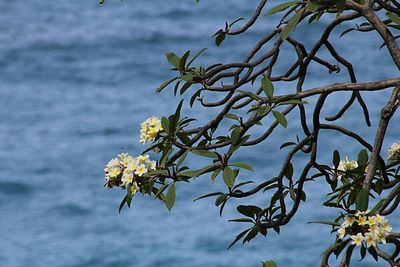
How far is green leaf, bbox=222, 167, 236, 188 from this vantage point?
1.26 metres

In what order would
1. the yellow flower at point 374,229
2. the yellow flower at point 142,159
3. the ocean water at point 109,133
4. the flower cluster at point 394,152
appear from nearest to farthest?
1. the yellow flower at point 374,229
2. the yellow flower at point 142,159
3. the flower cluster at point 394,152
4. the ocean water at point 109,133

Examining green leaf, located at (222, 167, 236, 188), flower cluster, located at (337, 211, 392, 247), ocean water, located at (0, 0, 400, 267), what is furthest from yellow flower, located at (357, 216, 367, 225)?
ocean water, located at (0, 0, 400, 267)

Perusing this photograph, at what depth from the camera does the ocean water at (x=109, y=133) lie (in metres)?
4.53

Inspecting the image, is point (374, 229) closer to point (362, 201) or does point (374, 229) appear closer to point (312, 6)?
point (362, 201)

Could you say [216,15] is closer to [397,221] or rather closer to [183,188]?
[183,188]

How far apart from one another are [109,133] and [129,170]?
4206 millimetres

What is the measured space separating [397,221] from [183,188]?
1.06 meters

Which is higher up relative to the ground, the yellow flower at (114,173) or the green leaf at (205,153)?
the yellow flower at (114,173)

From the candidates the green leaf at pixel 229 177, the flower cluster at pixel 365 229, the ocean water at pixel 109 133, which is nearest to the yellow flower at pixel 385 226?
the flower cluster at pixel 365 229

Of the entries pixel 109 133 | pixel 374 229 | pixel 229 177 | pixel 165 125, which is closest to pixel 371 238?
pixel 374 229

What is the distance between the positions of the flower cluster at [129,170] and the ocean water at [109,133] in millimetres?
2968

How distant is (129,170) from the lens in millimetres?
1351

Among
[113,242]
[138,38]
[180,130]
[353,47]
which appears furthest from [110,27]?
[180,130]

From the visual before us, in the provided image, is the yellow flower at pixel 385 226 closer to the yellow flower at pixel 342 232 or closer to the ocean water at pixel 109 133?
the yellow flower at pixel 342 232
